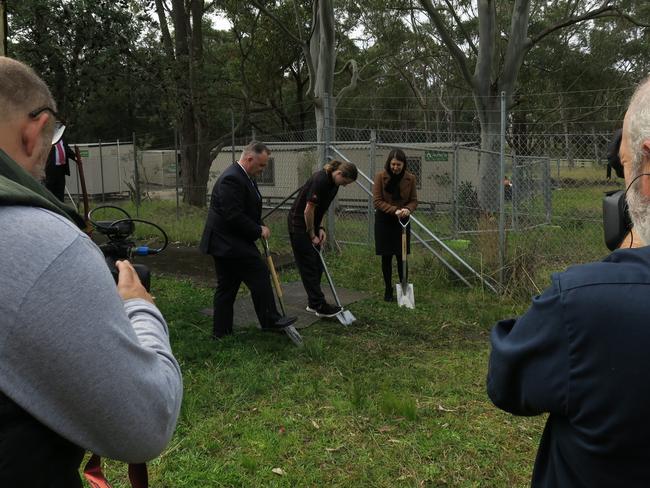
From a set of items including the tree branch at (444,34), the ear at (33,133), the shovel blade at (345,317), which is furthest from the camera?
the tree branch at (444,34)

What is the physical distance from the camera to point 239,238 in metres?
5.01

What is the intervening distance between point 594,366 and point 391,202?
576 centimetres

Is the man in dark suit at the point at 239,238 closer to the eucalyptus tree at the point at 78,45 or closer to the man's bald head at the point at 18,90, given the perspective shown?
the man's bald head at the point at 18,90

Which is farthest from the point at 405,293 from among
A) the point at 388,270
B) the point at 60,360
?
the point at 60,360

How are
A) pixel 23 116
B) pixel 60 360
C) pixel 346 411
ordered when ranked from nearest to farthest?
pixel 60 360 < pixel 23 116 < pixel 346 411

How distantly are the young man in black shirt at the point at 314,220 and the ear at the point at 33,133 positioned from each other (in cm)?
456

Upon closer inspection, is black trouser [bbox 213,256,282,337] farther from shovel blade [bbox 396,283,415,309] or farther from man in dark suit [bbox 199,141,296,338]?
shovel blade [bbox 396,283,415,309]

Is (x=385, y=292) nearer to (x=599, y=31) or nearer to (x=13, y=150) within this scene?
(x=13, y=150)

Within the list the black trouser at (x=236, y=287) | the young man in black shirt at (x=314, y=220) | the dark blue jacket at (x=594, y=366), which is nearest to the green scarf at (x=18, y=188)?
the dark blue jacket at (x=594, y=366)

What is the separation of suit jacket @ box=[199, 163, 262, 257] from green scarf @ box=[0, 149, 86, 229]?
12.1ft

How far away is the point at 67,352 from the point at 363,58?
28621 millimetres

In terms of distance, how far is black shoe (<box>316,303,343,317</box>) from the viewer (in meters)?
Answer: 5.84

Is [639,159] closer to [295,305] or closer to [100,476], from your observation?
[100,476]

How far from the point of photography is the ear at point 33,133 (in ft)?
3.95
